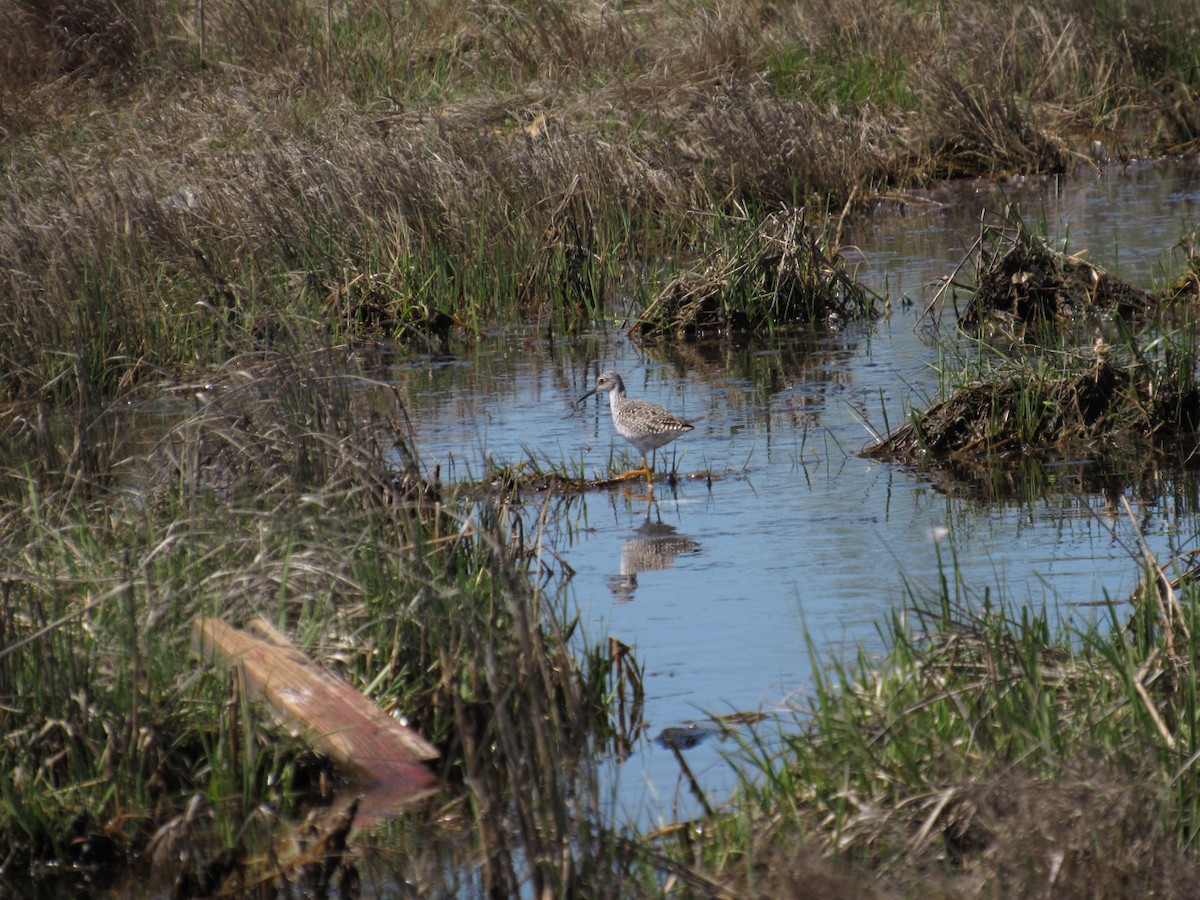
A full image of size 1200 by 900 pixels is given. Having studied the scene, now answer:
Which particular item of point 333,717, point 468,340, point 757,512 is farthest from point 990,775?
point 468,340

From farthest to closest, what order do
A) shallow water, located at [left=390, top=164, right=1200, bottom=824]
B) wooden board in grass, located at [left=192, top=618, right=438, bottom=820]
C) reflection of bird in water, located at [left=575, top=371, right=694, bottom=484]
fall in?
1. reflection of bird in water, located at [left=575, top=371, right=694, bottom=484]
2. shallow water, located at [left=390, top=164, right=1200, bottom=824]
3. wooden board in grass, located at [left=192, top=618, right=438, bottom=820]

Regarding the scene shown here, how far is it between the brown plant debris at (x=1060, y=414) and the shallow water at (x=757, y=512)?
311 mm

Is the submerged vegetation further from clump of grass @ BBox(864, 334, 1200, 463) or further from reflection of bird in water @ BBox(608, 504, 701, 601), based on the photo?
reflection of bird in water @ BBox(608, 504, 701, 601)

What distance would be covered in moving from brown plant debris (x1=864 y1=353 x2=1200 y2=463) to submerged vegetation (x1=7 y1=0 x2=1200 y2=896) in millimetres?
22

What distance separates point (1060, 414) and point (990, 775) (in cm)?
507

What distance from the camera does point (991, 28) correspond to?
1912 cm

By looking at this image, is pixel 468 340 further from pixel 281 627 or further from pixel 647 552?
pixel 281 627

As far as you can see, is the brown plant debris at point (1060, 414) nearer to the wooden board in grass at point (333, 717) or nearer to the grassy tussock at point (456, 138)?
the grassy tussock at point (456, 138)

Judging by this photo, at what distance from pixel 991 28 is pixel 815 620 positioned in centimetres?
1413

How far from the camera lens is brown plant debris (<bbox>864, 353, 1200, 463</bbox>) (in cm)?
893

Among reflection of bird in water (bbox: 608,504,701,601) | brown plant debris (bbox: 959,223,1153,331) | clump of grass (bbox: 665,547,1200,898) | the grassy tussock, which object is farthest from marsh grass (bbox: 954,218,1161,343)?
clump of grass (bbox: 665,547,1200,898)

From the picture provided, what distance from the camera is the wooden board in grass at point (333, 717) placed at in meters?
5.08

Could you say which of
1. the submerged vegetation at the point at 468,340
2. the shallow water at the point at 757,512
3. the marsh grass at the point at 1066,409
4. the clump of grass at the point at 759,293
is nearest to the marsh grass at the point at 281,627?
the submerged vegetation at the point at 468,340

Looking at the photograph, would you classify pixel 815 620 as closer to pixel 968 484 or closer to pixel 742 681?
pixel 742 681
